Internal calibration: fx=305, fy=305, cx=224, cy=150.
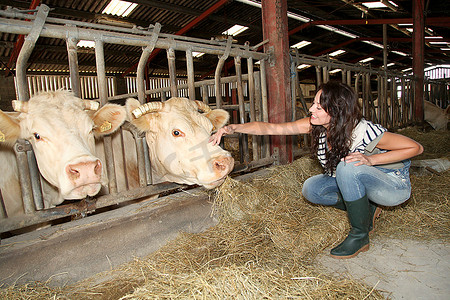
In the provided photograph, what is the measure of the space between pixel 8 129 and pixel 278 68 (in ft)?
11.8

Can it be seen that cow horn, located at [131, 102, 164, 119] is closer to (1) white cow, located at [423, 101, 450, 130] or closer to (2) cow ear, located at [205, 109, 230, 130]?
(2) cow ear, located at [205, 109, 230, 130]

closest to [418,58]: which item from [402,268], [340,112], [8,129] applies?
[340,112]

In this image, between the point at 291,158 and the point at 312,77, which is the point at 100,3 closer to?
the point at 291,158

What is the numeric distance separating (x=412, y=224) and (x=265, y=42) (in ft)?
10.2

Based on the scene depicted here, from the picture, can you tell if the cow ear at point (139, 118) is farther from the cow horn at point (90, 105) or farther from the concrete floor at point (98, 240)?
the concrete floor at point (98, 240)

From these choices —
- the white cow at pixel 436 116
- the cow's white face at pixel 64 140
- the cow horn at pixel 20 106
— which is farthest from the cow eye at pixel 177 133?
the white cow at pixel 436 116

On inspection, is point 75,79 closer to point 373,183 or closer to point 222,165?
point 222,165

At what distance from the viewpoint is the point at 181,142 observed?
313 cm

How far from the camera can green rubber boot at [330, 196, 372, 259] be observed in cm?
266

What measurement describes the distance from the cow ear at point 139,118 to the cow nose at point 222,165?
925 millimetres

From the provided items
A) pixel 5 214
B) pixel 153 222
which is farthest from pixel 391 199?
pixel 5 214

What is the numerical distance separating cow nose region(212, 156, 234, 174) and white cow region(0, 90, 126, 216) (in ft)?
3.29

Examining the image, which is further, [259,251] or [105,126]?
[105,126]

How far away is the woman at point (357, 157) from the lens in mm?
2576
